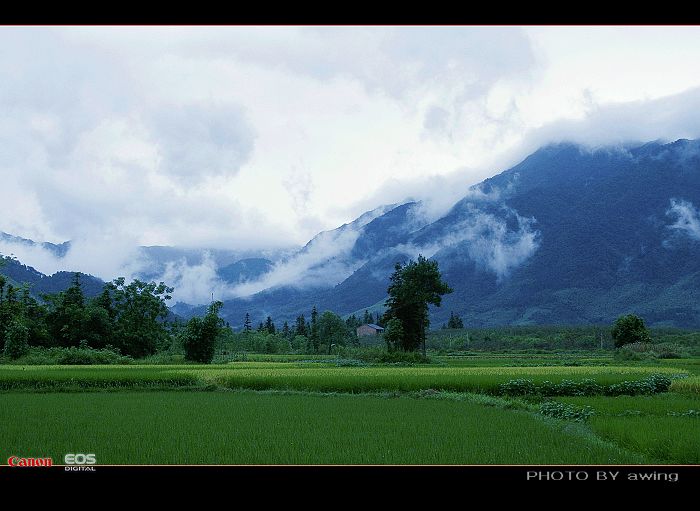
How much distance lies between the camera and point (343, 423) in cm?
1097

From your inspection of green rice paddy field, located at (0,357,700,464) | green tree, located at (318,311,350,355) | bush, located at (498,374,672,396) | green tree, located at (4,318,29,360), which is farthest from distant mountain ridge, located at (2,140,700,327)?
green rice paddy field, located at (0,357,700,464)

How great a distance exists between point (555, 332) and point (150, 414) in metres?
72.7

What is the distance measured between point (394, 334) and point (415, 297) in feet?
10.5

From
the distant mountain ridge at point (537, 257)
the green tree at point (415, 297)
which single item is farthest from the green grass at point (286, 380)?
the distant mountain ridge at point (537, 257)

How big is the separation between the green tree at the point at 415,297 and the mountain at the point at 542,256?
304 ft

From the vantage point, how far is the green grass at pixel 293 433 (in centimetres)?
754
